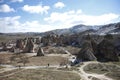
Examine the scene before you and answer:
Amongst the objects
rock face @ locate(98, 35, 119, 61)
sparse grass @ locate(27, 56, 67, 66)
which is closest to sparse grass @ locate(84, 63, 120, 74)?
rock face @ locate(98, 35, 119, 61)

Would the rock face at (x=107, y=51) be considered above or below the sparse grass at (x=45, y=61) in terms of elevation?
above

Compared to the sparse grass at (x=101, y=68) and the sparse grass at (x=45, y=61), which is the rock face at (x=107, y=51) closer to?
the sparse grass at (x=101, y=68)

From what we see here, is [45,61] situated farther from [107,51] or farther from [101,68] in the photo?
[101,68]

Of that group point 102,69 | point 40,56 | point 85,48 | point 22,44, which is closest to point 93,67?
point 102,69

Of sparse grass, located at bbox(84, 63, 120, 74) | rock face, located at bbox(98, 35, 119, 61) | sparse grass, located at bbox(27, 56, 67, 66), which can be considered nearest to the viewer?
sparse grass, located at bbox(84, 63, 120, 74)

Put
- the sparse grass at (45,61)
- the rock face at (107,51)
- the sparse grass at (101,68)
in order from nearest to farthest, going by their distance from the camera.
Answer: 1. the sparse grass at (101,68)
2. the rock face at (107,51)
3. the sparse grass at (45,61)

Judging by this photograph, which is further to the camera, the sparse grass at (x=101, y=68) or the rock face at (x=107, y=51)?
the rock face at (x=107, y=51)

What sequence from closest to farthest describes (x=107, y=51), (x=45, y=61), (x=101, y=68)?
(x=101, y=68) → (x=107, y=51) → (x=45, y=61)

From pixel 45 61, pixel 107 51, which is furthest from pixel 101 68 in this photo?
pixel 45 61

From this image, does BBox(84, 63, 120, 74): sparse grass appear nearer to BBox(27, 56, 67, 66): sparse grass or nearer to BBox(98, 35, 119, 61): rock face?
BBox(98, 35, 119, 61): rock face

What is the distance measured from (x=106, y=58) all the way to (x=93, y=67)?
1406cm

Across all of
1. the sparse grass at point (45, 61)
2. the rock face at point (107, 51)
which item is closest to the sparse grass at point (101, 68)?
the rock face at point (107, 51)

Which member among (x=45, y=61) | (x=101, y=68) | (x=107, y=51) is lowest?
(x=101, y=68)

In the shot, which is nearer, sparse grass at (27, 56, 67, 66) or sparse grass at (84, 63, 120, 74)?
sparse grass at (84, 63, 120, 74)
